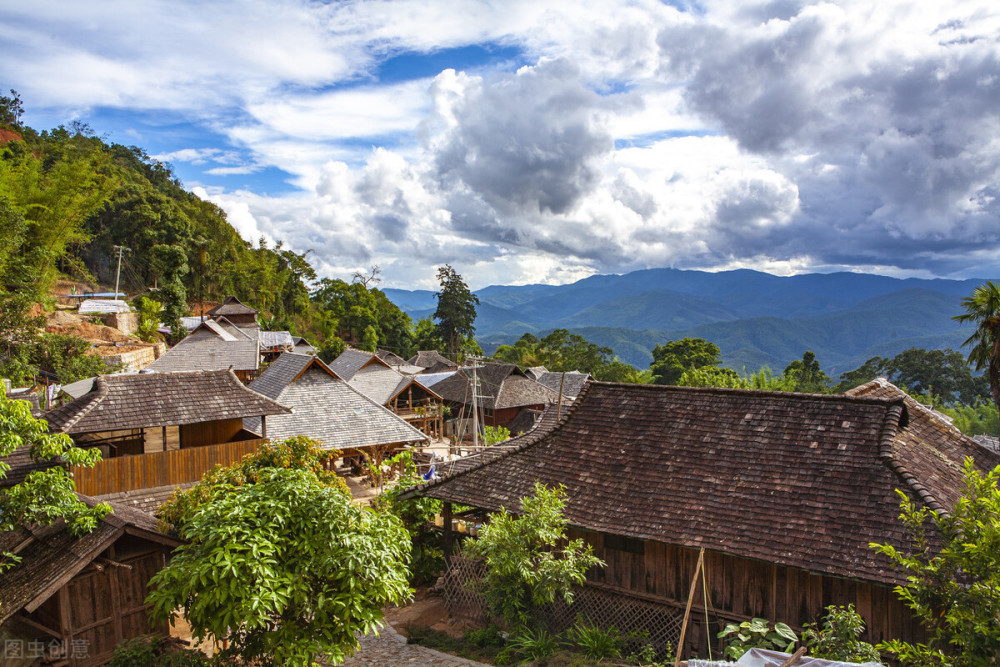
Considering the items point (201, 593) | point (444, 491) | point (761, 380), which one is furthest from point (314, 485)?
point (761, 380)

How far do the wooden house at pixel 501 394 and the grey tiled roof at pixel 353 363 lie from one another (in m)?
6.07

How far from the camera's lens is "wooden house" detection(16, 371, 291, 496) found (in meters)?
15.7

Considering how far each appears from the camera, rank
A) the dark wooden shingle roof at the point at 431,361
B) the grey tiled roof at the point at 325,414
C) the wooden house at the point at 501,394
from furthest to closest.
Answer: the dark wooden shingle roof at the point at 431,361 → the wooden house at the point at 501,394 → the grey tiled roof at the point at 325,414

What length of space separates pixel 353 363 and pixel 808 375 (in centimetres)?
5774

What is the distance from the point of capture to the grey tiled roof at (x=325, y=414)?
2534 cm

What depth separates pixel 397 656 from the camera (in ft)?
41.2

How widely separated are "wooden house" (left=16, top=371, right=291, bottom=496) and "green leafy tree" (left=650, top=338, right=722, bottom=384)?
66.4m

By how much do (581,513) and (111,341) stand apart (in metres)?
40.7

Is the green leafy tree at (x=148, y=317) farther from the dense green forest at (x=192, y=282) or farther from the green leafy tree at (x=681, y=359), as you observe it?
the green leafy tree at (x=681, y=359)

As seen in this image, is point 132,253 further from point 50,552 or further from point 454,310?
point 50,552

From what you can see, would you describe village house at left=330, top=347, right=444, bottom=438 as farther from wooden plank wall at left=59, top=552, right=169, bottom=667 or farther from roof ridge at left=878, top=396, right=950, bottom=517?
roof ridge at left=878, top=396, right=950, bottom=517

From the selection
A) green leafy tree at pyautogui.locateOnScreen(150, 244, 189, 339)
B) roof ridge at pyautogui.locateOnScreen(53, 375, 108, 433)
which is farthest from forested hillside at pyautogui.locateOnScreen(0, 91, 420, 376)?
roof ridge at pyautogui.locateOnScreen(53, 375, 108, 433)

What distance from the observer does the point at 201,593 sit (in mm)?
8781

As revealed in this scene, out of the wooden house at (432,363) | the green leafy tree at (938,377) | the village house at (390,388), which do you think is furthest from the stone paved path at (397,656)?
the green leafy tree at (938,377)
